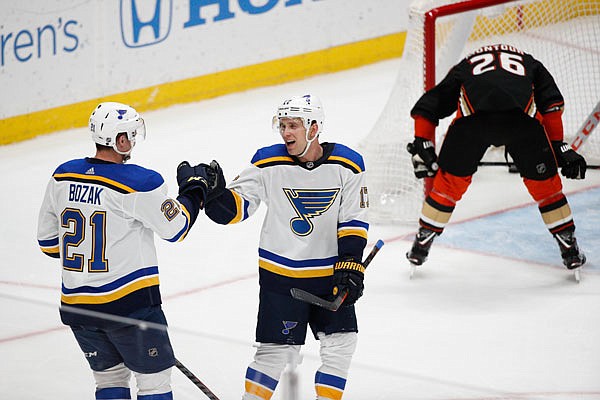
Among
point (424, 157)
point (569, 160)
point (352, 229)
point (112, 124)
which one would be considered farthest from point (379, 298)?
point (112, 124)

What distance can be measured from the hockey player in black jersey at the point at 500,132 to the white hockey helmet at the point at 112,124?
1.79m

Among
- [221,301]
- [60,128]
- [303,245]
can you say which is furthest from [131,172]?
[60,128]

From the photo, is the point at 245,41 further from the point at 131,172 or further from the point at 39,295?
the point at 131,172

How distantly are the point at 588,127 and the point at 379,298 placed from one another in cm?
157

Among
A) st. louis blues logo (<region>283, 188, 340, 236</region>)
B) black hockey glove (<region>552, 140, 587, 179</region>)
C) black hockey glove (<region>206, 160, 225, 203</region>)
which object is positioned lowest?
black hockey glove (<region>552, 140, 587, 179</region>)

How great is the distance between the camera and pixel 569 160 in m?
4.11

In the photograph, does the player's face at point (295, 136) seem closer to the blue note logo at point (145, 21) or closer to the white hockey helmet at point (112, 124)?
the white hockey helmet at point (112, 124)

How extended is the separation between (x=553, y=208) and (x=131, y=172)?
2144 millimetres

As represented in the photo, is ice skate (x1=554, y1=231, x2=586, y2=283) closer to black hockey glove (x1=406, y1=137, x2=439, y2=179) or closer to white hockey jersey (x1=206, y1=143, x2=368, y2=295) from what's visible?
black hockey glove (x1=406, y1=137, x2=439, y2=179)

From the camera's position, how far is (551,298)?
4137 mm

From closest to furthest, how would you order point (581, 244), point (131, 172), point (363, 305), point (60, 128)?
point (131, 172)
point (363, 305)
point (581, 244)
point (60, 128)

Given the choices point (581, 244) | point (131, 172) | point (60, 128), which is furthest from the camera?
point (60, 128)

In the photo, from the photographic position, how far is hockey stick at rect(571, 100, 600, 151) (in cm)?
501

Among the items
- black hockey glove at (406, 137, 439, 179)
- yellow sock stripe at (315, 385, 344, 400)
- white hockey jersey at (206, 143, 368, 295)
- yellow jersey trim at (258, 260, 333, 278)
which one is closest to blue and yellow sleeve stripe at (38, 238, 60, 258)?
white hockey jersey at (206, 143, 368, 295)
